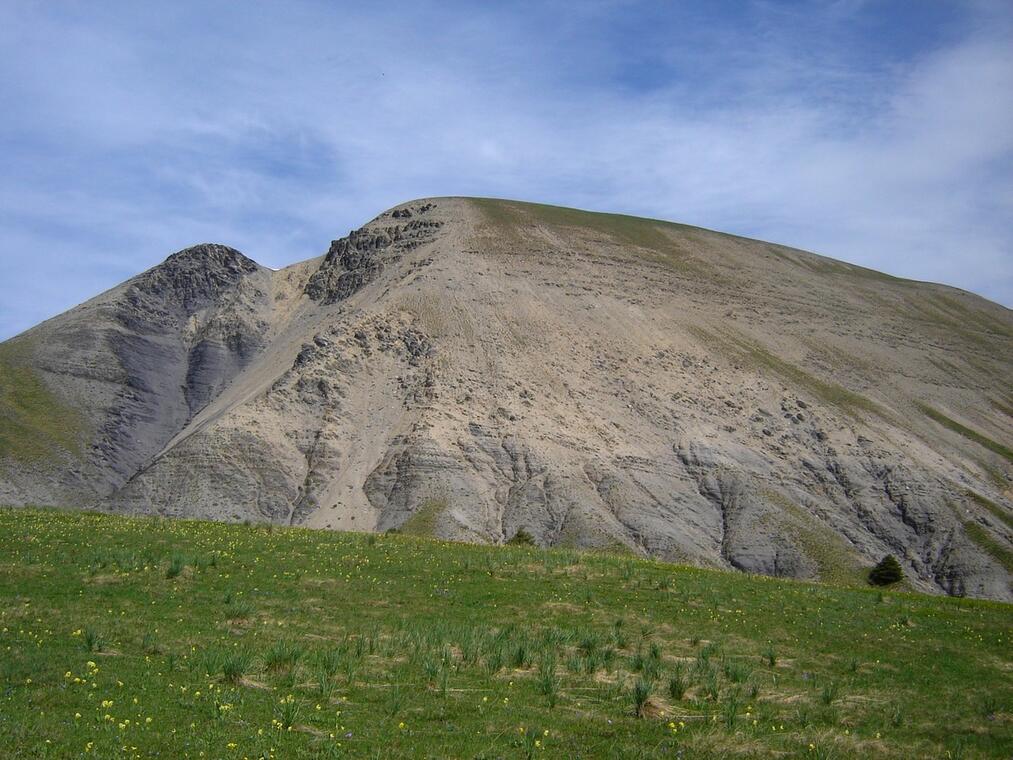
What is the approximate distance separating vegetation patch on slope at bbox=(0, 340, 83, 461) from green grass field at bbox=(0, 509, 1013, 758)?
70.5 meters

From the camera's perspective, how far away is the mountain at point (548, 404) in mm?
76188

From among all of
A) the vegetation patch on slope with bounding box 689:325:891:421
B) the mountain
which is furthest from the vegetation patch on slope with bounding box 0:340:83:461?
the vegetation patch on slope with bounding box 689:325:891:421

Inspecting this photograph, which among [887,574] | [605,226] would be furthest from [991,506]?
[605,226]

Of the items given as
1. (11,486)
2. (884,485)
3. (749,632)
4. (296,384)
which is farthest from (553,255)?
(749,632)

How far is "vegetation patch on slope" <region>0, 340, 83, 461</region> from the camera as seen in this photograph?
3718 inches

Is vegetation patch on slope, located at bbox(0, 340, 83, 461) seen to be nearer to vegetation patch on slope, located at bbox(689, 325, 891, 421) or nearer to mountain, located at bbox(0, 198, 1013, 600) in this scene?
mountain, located at bbox(0, 198, 1013, 600)

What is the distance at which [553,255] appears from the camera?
117m

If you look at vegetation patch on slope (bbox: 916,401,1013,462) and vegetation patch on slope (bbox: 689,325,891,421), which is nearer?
vegetation patch on slope (bbox: 916,401,1013,462)

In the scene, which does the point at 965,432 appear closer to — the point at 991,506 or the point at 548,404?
the point at 991,506

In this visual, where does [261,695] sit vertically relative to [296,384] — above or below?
below

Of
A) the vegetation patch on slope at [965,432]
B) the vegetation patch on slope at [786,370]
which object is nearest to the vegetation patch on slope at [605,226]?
the vegetation patch on slope at [786,370]

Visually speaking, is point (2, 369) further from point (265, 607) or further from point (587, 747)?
point (587, 747)

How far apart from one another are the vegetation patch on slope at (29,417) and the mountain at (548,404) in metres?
0.40

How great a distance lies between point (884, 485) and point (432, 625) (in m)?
75.3
